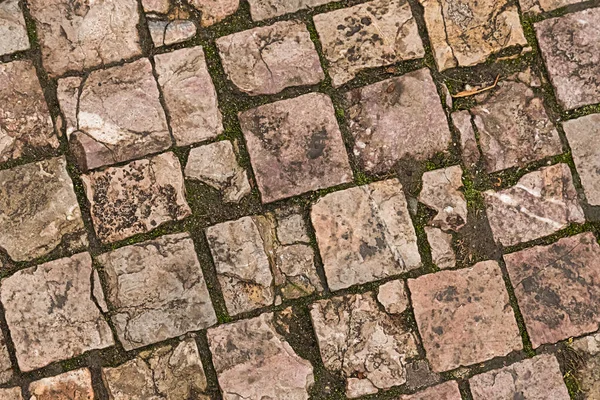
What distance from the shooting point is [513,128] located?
3.31 meters

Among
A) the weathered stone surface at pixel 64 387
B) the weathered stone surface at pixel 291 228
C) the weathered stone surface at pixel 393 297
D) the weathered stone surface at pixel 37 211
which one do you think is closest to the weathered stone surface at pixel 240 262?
the weathered stone surface at pixel 291 228

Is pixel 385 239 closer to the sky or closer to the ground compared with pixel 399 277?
closer to the sky

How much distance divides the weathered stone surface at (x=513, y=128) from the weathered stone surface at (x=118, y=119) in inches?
63.1

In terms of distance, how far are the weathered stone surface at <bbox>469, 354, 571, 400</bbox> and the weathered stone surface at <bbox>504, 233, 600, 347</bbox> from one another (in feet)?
0.40

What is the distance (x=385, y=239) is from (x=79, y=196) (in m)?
1.52

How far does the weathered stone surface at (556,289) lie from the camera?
3.24 meters

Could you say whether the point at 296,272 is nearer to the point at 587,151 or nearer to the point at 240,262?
the point at 240,262

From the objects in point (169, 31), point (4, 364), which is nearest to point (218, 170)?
point (169, 31)

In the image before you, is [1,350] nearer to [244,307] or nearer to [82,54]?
[244,307]

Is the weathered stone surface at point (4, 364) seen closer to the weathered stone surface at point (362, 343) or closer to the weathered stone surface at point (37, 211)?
the weathered stone surface at point (37, 211)

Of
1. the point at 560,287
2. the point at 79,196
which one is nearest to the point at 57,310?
the point at 79,196

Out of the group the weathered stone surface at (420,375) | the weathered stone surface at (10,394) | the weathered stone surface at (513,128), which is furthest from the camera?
the weathered stone surface at (513,128)

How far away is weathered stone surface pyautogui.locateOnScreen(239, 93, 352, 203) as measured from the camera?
10.5ft

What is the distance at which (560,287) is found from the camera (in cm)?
325
